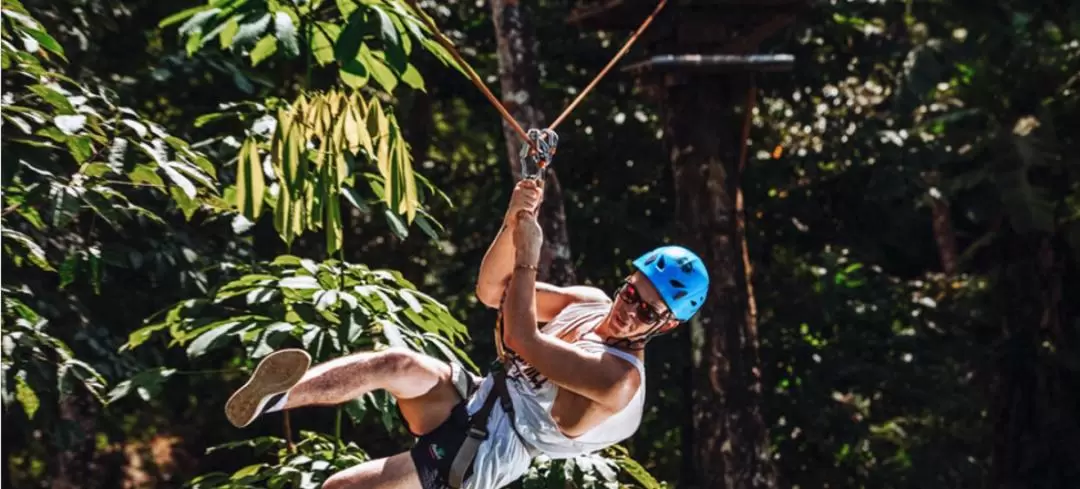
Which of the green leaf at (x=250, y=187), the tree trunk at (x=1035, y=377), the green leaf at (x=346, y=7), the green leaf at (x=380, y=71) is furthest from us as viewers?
the tree trunk at (x=1035, y=377)

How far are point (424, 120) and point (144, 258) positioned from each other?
3.17m

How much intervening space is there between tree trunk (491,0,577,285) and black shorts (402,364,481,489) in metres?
3.16

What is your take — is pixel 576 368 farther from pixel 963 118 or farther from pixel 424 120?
pixel 963 118

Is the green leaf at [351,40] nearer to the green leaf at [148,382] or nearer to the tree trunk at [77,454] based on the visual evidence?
the green leaf at [148,382]

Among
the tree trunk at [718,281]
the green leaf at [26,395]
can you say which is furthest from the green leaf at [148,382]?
the tree trunk at [718,281]

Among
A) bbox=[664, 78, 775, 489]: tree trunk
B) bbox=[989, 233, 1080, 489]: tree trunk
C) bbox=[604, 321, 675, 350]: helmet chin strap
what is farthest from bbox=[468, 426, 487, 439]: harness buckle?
bbox=[989, 233, 1080, 489]: tree trunk

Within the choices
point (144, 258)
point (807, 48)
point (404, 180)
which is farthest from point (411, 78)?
point (807, 48)

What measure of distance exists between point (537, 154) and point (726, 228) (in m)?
3.72

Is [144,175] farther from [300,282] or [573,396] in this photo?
[573,396]

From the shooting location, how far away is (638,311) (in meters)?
4.01

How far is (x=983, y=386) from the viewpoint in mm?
9961

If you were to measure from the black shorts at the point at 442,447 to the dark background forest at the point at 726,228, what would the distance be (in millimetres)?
2270

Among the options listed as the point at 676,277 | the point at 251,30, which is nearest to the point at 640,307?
the point at 676,277

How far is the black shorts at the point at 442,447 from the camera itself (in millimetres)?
3977
